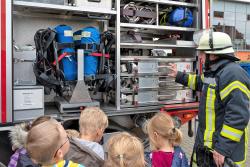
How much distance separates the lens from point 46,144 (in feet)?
5.57

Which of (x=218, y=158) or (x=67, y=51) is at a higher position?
(x=67, y=51)

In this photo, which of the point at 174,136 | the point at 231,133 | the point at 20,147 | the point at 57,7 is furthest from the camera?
the point at 57,7

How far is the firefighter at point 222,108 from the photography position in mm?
2689

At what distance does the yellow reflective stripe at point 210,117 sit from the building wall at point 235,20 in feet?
13.5

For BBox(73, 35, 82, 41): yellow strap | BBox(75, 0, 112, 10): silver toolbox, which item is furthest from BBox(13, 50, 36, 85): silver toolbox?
BBox(75, 0, 112, 10): silver toolbox

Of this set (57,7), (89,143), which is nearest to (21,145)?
(89,143)

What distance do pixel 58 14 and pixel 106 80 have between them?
1.07 m

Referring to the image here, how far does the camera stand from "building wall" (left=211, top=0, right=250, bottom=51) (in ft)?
23.4

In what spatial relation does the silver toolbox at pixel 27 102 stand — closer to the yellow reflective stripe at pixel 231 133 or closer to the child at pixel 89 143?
the child at pixel 89 143

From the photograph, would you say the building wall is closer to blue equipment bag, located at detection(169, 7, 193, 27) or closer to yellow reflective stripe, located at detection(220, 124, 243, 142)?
blue equipment bag, located at detection(169, 7, 193, 27)

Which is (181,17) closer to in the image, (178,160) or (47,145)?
(178,160)

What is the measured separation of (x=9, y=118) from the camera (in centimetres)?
298

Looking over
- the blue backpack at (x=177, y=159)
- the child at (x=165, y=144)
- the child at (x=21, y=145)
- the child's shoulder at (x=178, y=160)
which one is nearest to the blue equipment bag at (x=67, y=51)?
the child at (x=21, y=145)

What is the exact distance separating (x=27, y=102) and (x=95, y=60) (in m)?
0.94
